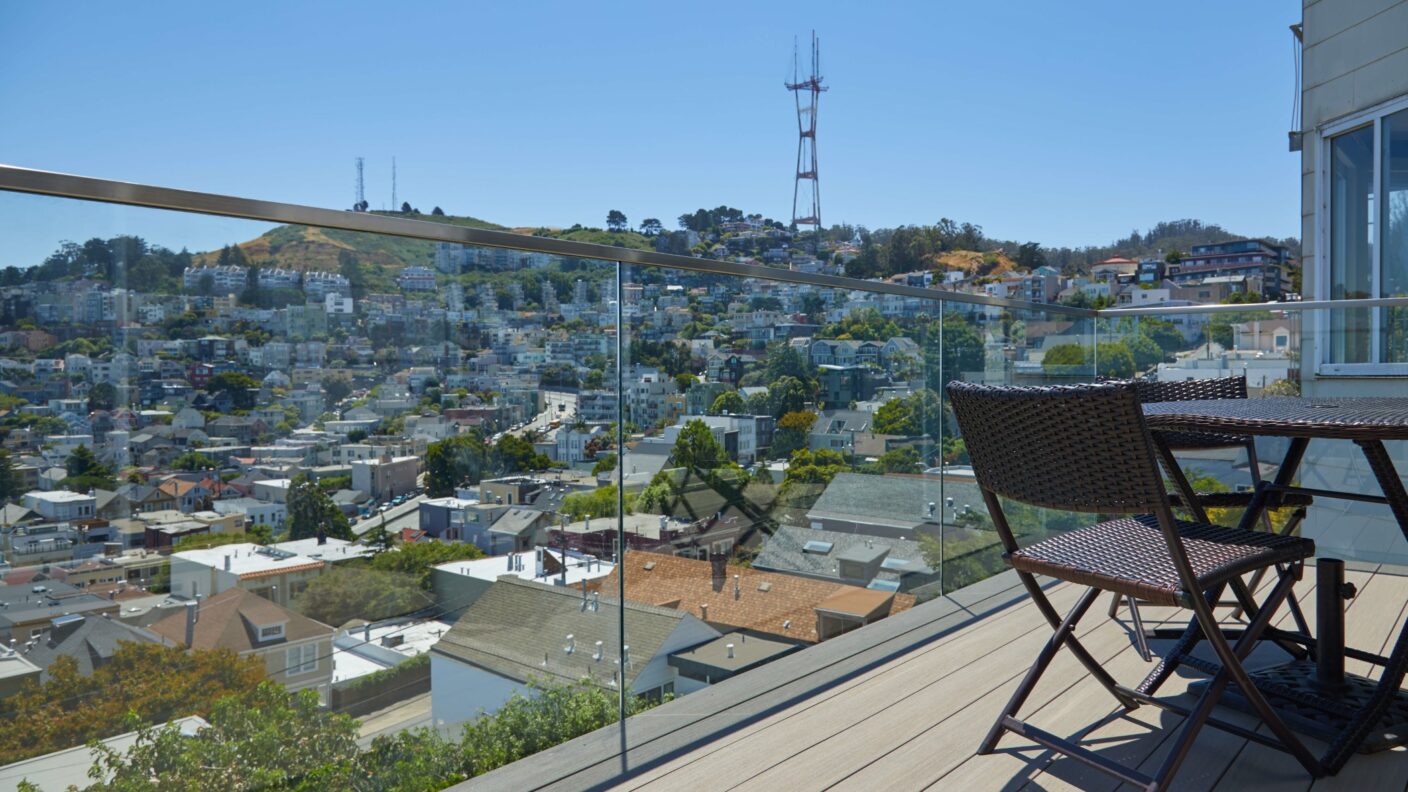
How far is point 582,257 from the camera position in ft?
7.07

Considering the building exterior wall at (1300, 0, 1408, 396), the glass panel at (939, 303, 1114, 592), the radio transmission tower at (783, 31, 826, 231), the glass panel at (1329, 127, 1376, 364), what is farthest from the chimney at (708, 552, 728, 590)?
the radio transmission tower at (783, 31, 826, 231)

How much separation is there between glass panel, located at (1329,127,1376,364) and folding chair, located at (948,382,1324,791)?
5449mm

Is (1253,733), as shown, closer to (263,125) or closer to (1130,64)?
A: (1130,64)

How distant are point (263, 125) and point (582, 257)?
5500cm

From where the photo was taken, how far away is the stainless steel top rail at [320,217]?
1.38m

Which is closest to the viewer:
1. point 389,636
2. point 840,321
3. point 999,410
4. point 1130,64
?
point 389,636

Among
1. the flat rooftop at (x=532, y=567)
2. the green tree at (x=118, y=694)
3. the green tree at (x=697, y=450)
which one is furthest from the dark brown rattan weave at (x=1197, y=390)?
the green tree at (x=118, y=694)

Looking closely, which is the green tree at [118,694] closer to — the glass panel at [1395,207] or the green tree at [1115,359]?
the green tree at [1115,359]

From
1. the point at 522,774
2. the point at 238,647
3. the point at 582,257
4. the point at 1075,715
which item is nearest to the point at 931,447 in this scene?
the point at 1075,715

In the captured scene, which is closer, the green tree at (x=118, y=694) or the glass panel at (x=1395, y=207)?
the green tree at (x=118, y=694)

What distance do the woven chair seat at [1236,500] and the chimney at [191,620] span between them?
2.29 m

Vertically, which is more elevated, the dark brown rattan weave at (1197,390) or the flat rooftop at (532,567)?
the dark brown rattan weave at (1197,390)

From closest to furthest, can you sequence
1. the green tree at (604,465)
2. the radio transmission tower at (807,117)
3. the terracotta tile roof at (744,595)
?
the green tree at (604,465) → the terracotta tile roof at (744,595) → the radio transmission tower at (807,117)

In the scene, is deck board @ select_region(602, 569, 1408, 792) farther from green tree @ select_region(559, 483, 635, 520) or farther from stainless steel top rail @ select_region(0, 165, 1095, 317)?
stainless steel top rail @ select_region(0, 165, 1095, 317)
